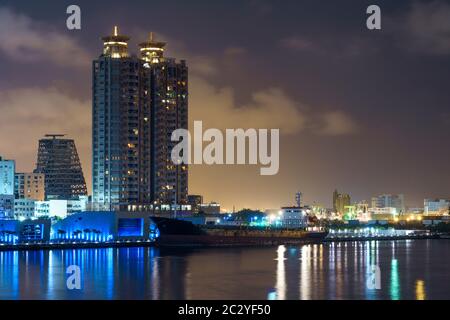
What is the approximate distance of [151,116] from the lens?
11862 cm

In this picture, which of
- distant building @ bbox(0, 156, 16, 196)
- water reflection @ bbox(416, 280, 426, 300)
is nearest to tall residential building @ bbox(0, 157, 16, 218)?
distant building @ bbox(0, 156, 16, 196)

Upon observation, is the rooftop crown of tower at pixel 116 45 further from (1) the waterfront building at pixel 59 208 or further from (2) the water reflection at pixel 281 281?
(2) the water reflection at pixel 281 281

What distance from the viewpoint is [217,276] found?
56.9 meters

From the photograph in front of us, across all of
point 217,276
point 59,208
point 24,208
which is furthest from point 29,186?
point 217,276

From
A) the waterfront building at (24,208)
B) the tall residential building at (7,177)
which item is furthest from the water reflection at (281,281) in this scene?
the tall residential building at (7,177)

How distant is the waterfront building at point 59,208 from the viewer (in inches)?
4808

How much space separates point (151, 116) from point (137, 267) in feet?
191

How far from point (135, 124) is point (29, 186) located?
121 feet

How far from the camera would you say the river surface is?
4794cm

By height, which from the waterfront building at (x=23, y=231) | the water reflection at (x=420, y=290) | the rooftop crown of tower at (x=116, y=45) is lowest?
the water reflection at (x=420, y=290)

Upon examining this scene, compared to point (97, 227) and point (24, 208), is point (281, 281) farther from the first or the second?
point (24, 208)

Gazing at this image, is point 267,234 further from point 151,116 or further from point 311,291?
point 311,291
